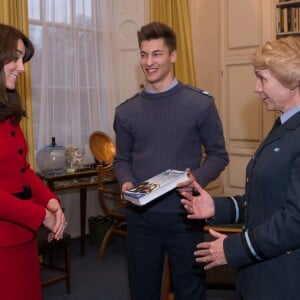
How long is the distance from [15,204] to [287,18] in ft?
12.2

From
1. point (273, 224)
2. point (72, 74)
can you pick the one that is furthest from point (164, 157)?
point (72, 74)

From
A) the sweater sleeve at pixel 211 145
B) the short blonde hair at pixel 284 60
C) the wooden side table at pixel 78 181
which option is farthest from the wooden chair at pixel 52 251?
the short blonde hair at pixel 284 60

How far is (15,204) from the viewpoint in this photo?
1644mm

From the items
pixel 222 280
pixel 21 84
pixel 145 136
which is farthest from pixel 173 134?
pixel 21 84

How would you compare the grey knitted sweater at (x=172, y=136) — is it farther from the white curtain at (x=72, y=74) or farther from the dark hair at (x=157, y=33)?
the white curtain at (x=72, y=74)

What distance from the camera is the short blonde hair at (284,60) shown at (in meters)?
1.33

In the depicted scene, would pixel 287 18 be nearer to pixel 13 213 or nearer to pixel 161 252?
pixel 161 252

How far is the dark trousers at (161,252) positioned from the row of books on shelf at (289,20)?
3126mm

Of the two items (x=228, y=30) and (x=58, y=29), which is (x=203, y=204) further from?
(x=228, y=30)

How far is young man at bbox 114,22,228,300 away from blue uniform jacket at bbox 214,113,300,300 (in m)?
0.57

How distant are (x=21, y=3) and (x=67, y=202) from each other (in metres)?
1.79

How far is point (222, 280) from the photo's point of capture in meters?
2.22

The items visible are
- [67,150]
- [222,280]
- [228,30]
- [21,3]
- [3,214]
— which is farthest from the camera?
[228,30]

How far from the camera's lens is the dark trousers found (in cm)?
198
